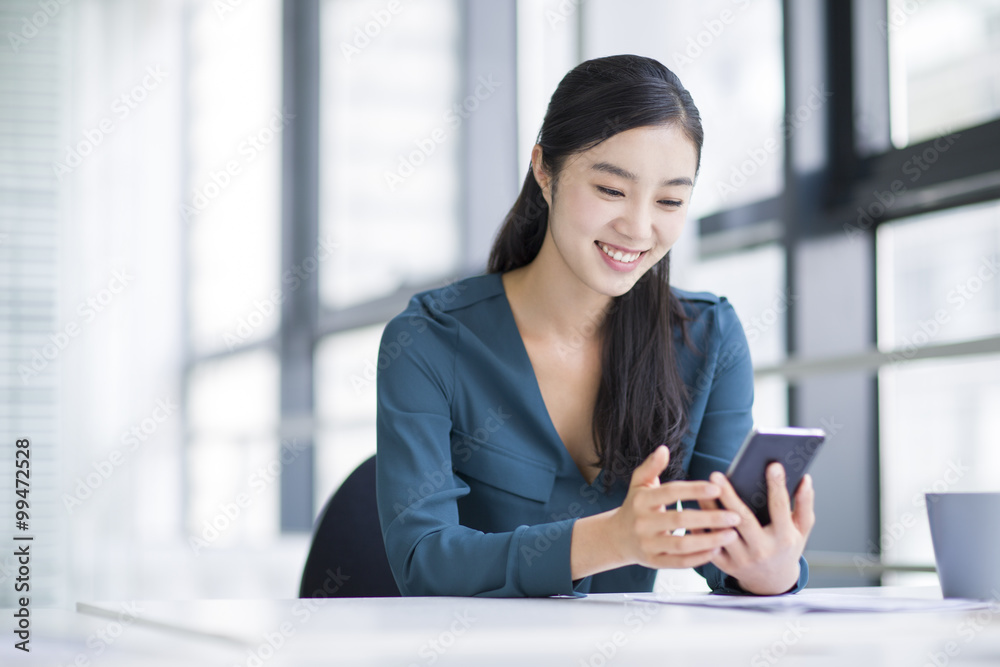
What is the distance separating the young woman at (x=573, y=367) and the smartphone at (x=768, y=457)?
0.41ft

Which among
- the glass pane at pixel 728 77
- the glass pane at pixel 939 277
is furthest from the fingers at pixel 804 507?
the glass pane at pixel 728 77

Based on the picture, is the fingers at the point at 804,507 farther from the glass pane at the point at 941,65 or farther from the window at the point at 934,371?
the glass pane at the point at 941,65

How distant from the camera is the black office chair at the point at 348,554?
1.15m

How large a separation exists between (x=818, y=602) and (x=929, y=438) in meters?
1.23

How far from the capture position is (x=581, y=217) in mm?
1123

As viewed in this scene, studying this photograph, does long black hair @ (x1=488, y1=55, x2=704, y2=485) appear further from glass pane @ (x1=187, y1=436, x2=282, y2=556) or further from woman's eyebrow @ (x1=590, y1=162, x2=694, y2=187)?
glass pane @ (x1=187, y1=436, x2=282, y2=556)

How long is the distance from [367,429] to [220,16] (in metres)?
2.17

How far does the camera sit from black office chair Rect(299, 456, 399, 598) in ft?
3.78

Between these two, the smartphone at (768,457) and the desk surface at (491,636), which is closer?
the desk surface at (491,636)

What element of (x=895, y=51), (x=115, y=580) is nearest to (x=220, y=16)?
(x=115, y=580)

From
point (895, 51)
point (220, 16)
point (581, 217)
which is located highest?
point (220, 16)

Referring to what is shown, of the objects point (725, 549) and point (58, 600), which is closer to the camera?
point (725, 549)

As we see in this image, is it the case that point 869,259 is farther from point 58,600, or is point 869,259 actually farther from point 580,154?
point 58,600

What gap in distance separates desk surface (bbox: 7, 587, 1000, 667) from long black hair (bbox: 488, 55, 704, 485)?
445 millimetres
